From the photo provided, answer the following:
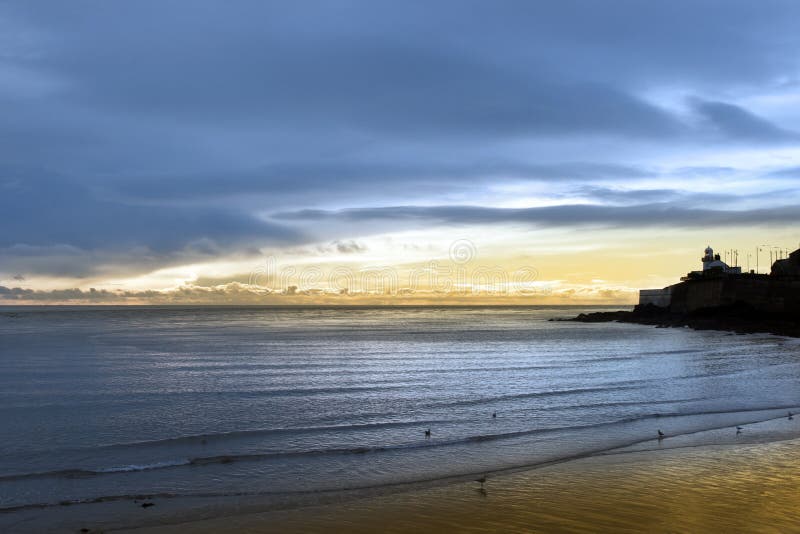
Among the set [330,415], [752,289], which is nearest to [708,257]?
[752,289]

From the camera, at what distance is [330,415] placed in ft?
67.8

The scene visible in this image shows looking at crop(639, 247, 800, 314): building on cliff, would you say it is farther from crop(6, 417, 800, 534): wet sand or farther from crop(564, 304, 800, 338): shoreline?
crop(6, 417, 800, 534): wet sand

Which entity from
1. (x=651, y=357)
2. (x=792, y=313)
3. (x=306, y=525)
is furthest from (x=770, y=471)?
(x=792, y=313)

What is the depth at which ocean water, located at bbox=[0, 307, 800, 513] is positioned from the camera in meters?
13.8

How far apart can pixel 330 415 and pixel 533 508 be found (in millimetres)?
10576

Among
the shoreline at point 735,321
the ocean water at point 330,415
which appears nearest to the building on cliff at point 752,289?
the shoreline at point 735,321

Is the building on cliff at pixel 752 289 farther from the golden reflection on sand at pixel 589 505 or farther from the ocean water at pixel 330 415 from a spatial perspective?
the golden reflection on sand at pixel 589 505

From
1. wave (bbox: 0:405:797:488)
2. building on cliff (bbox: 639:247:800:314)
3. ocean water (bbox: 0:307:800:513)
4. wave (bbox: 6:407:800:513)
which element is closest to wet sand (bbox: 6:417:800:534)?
wave (bbox: 6:407:800:513)

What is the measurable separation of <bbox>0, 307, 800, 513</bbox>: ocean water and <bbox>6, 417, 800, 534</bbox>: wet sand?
942mm

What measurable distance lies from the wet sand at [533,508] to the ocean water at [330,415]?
0.94m

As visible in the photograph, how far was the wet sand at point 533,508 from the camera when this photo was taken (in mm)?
10453

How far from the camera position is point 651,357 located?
42.0 m

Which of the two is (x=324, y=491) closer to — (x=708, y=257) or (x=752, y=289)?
(x=752, y=289)

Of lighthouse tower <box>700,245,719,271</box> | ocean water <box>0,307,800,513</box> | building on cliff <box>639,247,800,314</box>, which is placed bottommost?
ocean water <box>0,307,800,513</box>
